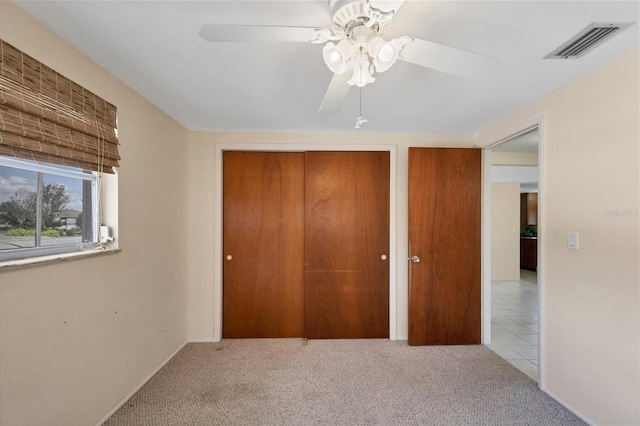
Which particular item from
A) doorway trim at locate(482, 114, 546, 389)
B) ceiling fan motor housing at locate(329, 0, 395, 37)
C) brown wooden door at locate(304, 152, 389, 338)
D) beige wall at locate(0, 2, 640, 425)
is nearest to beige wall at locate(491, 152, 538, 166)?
doorway trim at locate(482, 114, 546, 389)

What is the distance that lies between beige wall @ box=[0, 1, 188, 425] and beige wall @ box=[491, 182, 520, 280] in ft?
19.7

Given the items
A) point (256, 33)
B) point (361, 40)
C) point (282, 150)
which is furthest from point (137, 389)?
point (361, 40)

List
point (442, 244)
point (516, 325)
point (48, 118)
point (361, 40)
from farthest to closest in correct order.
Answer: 1. point (516, 325)
2. point (442, 244)
3. point (48, 118)
4. point (361, 40)

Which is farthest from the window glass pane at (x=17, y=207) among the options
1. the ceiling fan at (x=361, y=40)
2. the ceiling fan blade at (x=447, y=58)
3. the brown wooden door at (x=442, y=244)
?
the brown wooden door at (x=442, y=244)

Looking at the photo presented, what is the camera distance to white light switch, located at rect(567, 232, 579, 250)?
184 cm

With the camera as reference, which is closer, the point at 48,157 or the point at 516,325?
the point at 48,157

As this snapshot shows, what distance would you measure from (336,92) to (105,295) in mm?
1874

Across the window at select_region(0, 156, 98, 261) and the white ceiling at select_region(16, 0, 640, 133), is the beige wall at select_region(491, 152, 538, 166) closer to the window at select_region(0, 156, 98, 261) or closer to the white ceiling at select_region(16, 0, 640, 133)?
the white ceiling at select_region(16, 0, 640, 133)

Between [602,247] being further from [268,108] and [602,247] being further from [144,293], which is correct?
[144,293]

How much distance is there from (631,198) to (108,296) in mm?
3161

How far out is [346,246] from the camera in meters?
2.99

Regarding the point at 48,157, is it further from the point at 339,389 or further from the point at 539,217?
the point at 539,217

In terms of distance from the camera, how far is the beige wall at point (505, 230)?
19.4ft

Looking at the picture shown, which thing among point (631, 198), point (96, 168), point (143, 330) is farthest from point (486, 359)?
point (96, 168)
